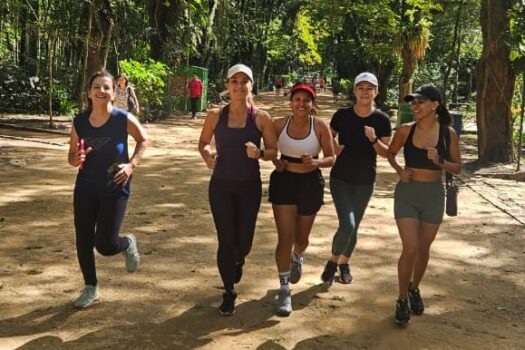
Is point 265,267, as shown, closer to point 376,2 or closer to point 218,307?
point 218,307

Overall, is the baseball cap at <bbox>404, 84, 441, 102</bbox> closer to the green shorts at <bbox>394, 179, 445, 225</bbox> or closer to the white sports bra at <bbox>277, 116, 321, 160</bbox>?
the green shorts at <bbox>394, 179, 445, 225</bbox>

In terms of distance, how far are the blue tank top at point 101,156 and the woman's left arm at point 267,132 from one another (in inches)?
39.9

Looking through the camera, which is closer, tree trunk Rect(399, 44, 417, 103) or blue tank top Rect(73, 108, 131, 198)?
blue tank top Rect(73, 108, 131, 198)

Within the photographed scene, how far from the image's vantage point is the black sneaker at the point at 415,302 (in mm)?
4758

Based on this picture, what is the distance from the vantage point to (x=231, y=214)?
14.4 feet

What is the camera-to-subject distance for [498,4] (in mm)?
12992

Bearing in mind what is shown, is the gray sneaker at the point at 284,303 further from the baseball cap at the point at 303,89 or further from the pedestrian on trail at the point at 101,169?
the baseball cap at the point at 303,89

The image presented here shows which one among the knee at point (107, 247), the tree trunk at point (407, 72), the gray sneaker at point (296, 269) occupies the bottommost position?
the gray sneaker at point (296, 269)

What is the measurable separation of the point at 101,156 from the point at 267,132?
1.20 meters

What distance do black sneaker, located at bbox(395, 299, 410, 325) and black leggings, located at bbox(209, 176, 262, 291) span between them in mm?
1222

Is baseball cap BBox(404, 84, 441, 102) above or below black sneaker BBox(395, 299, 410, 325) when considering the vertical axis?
above

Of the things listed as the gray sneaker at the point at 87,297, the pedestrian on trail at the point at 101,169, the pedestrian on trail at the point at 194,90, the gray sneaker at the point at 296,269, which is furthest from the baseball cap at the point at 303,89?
the pedestrian on trail at the point at 194,90

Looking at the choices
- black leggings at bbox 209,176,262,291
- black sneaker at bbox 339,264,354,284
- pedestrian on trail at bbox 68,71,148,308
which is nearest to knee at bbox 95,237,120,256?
pedestrian on trail at bbox 68,71,148,308

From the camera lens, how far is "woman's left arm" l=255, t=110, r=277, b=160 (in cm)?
439
